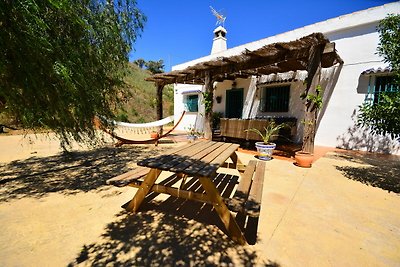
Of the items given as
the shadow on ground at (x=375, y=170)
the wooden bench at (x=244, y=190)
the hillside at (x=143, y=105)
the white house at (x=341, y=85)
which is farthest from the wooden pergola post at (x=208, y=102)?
the hillside at (x=143, y=105)

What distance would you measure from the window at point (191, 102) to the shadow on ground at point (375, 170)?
6.65 metres

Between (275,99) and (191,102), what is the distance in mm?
4574

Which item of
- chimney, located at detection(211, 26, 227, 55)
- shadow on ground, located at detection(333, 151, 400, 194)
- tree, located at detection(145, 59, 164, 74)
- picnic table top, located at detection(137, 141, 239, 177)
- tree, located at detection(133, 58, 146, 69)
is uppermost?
tree, located at detection(133, 58, 146, 69)

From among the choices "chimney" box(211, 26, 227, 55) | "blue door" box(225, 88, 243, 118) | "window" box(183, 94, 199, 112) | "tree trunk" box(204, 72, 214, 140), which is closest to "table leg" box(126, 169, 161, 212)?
"tree trunk" box(204, 72, 214, 140)

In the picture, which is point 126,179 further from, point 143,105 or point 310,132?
point 143,105

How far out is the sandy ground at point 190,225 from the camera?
1.54 m

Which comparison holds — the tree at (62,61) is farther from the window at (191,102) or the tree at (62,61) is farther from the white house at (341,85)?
the window at (191,102)

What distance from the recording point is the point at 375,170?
3922 mm

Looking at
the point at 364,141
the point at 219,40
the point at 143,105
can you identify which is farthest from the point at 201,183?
the point at 143,105

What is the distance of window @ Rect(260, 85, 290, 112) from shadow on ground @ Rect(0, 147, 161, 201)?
495 cm

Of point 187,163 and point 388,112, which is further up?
point 388,112

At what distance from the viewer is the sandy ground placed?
5.05 feet

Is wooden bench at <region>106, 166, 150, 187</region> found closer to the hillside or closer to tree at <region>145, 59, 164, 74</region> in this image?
the hillside

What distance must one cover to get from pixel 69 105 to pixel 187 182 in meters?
1.81
